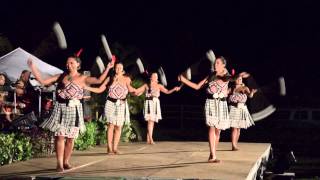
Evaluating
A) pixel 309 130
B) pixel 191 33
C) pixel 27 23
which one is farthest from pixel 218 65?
pixel 191 33

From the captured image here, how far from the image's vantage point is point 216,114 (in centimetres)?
890

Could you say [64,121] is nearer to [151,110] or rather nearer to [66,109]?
[66,109]

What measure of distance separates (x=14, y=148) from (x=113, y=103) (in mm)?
2108

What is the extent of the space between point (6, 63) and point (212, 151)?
682 cm

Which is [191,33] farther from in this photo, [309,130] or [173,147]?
[173,147]

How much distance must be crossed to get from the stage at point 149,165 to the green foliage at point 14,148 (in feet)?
1.00

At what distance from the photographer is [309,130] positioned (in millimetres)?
26625

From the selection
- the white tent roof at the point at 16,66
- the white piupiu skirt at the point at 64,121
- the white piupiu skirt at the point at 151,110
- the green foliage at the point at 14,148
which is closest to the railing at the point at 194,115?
the white piupiu skirt at the point at 151,110

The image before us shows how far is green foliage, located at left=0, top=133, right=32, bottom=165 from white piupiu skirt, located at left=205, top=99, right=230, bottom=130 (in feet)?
10.4

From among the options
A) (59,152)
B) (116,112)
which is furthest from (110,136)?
(59,152)

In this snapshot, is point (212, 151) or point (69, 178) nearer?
point (69, 178)

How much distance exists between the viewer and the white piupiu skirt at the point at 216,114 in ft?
29.1

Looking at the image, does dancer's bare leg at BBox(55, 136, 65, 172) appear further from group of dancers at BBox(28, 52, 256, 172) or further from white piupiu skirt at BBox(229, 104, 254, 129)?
white piupiu skirt at BBox(229, 104, 254, 129)

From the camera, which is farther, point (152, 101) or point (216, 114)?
point (152, 101)
